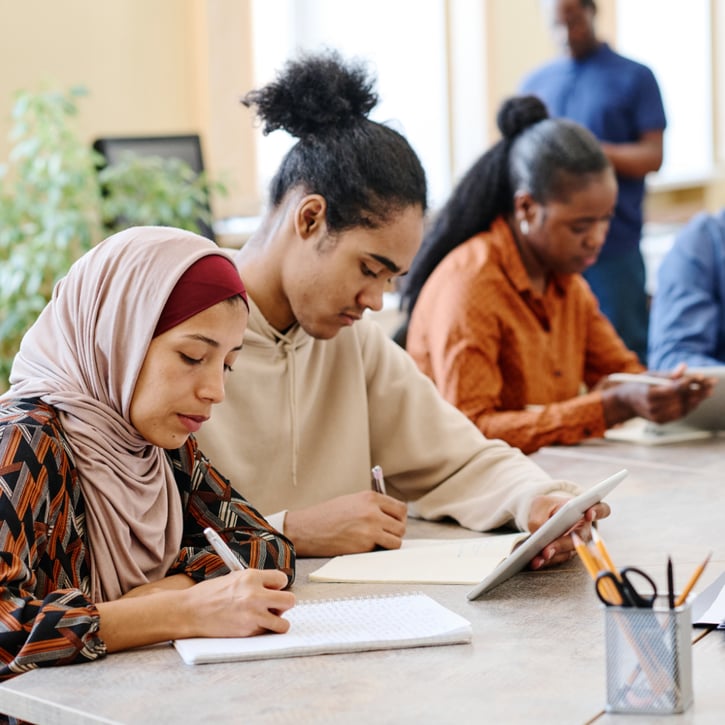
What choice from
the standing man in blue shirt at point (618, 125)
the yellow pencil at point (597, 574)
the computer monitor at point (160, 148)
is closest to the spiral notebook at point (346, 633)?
the yellow pencil at point (597, 574)

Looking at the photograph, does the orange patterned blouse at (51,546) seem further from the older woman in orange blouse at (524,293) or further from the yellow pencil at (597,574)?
the older woman in orange blouse at (524,293)

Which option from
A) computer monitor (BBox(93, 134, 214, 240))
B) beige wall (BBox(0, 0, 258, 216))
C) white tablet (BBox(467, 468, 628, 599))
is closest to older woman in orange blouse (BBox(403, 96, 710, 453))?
white tablet (BBox(467, 468, 628, 599))

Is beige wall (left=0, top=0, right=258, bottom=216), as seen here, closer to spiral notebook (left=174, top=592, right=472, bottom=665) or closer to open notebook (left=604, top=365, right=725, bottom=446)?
open notebook (left=604, top=365, right=725, bottom=446)

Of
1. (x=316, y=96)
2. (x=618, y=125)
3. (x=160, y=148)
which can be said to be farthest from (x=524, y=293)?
(x=618, y=125)

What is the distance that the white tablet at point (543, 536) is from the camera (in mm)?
1541

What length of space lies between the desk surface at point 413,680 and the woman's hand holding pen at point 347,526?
167 mm

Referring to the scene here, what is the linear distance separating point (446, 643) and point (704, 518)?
0.75 metres

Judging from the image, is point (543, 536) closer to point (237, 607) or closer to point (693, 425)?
point (237, 607)

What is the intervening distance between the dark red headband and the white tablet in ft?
1.56

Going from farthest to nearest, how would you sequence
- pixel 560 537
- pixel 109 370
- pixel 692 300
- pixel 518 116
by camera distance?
pixel 692 300 → pixel 518 116 → pixel 560 537 → pixel 109 370

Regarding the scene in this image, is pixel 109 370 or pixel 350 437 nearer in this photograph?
pixel 109 370

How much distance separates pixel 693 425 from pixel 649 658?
1630mm

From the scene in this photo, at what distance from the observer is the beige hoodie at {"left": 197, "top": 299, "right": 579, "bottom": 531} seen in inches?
77.6

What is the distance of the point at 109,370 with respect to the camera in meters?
1.51
